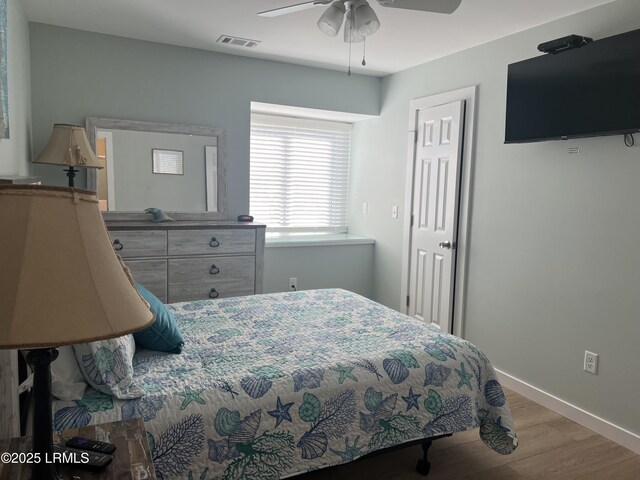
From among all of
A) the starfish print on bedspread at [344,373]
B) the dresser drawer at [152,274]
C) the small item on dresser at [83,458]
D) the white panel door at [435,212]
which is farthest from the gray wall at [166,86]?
the small item on dresser at [83,458]

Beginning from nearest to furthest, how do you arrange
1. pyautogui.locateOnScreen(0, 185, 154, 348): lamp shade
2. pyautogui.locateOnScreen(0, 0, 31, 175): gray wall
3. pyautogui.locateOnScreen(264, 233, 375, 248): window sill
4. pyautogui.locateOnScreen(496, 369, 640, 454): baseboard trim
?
pyautogui.locateOnScreen(0, 185, 154, 348): lamp shade → pyautogui.locateOnScreen(0, 0, 31, 175): gray wall → pyautogui.locateOnScreen(496, 369, 640, 454): baseboard trim → pyautogui.locateOnScreen(264, 233, 375, 248): window sill

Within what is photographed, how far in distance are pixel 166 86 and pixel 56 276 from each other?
11.1ft

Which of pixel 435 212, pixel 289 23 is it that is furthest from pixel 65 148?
pixel 435 212

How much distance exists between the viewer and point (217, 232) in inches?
146

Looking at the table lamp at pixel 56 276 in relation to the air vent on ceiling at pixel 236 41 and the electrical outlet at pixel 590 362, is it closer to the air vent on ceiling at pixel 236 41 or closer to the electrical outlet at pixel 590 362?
the electrical outlet at pixel 590 362

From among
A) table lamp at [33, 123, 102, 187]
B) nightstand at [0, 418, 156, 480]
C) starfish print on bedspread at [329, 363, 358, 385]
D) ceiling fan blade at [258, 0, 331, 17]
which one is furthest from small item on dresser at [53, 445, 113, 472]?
table lamp at [33, 123, 102, 187]

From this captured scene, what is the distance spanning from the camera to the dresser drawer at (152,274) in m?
3.46

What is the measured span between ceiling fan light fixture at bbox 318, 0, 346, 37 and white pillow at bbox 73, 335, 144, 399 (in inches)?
65.2

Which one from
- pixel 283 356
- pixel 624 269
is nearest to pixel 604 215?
pixel 624 269

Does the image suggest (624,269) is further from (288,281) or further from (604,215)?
(288,281)

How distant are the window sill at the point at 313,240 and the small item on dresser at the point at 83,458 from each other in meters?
3.23

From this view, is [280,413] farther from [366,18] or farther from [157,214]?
[157,214]

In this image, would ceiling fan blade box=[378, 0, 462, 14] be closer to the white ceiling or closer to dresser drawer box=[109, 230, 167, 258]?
the white ceiling

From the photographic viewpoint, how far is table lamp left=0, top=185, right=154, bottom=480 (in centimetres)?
73
